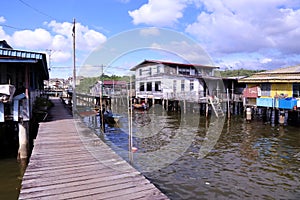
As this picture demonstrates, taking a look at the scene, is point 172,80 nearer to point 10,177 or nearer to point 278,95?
point 278,95

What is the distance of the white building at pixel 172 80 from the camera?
1307 inches

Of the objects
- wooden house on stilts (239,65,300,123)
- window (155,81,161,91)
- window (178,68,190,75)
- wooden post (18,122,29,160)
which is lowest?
wooden post (18,122,29,160)

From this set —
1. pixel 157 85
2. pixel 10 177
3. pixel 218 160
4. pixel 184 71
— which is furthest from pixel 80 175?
pixel 184 71

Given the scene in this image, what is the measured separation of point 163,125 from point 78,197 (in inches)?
675

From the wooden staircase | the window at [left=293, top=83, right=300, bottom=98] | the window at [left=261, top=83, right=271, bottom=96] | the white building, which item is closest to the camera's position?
the window at [left=293, top=83, right=300, bottom=98]

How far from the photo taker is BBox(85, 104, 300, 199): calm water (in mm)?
8133

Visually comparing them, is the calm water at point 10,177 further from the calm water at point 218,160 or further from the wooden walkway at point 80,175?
the calm water at point 218,160

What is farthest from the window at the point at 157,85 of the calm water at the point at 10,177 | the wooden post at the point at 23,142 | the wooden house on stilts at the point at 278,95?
the calm water at the point at 10,177

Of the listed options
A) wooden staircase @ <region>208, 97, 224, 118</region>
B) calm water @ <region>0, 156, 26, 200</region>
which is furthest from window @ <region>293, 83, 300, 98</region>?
calm water @ <region>0, 156, 26, 200</region>

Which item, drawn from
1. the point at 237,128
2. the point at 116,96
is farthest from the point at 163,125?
the point at 116,96

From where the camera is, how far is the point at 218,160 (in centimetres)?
1125

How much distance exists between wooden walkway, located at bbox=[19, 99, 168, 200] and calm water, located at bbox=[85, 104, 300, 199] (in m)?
2.64

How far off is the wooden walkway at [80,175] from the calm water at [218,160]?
8.67ft

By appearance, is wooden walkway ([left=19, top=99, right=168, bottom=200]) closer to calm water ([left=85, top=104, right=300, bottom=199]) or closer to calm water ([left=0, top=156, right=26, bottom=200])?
calm water ([left=0, top=156, right=26, bottom=200])
